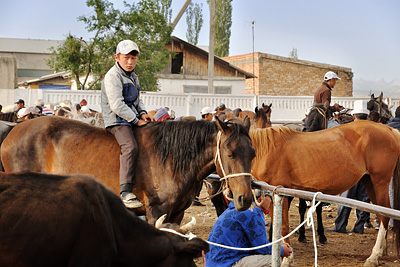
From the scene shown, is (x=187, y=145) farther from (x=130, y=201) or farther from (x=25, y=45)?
(x=25, y=45)

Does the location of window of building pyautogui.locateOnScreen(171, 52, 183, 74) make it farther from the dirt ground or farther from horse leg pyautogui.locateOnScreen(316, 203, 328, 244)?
horse leg pyautogui.locateOnScreen(316, 203, 328, 244)

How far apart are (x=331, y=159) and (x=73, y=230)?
5871 mm

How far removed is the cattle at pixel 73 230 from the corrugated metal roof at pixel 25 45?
174 ft

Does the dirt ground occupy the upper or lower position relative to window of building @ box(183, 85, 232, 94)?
lower

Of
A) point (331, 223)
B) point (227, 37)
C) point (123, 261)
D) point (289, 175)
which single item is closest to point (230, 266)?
point (123, 261)

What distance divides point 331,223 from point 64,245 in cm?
858

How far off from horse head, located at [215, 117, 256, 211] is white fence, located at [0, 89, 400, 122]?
14.8 metres

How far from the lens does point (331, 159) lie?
7988 millimetres

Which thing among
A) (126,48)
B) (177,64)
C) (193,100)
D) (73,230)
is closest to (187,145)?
(126,48)

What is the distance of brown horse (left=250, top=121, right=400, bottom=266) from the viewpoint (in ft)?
25.5

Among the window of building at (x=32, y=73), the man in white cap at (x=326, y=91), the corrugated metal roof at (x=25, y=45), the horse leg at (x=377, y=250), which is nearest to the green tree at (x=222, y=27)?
the corrugated metal roof at (x=25, y=45)

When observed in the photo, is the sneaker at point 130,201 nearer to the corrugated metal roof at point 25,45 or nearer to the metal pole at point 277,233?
the metal pole at point 277,233

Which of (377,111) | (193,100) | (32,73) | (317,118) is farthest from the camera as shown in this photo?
(32,73)

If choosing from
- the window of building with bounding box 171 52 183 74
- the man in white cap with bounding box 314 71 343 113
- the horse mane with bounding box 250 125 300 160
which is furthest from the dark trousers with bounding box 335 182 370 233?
the window of building with bounding box 171 52 183 74
